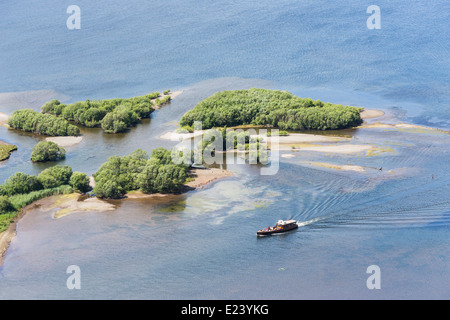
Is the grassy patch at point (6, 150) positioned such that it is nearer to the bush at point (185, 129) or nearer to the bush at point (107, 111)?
the bush at point (107, 111)

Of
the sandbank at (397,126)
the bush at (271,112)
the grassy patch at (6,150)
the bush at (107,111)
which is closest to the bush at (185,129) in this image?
the bush at (271,112)

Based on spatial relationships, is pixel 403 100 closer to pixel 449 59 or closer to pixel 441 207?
pixel 449 59

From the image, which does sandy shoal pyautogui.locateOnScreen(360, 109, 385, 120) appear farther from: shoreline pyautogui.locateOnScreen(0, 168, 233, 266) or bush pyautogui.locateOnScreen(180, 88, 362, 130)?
shoreline pyautogui.locateOnScreen(0, 168, 233, 266)

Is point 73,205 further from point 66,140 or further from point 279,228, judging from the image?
point 66,140

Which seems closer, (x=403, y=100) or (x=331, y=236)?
(x=331, y=236)

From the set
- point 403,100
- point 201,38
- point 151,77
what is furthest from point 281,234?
point 201,38

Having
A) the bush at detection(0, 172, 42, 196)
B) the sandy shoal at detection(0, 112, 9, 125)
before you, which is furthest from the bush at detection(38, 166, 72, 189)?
the sandy shoal at detection(0, 112, 9, 125)
